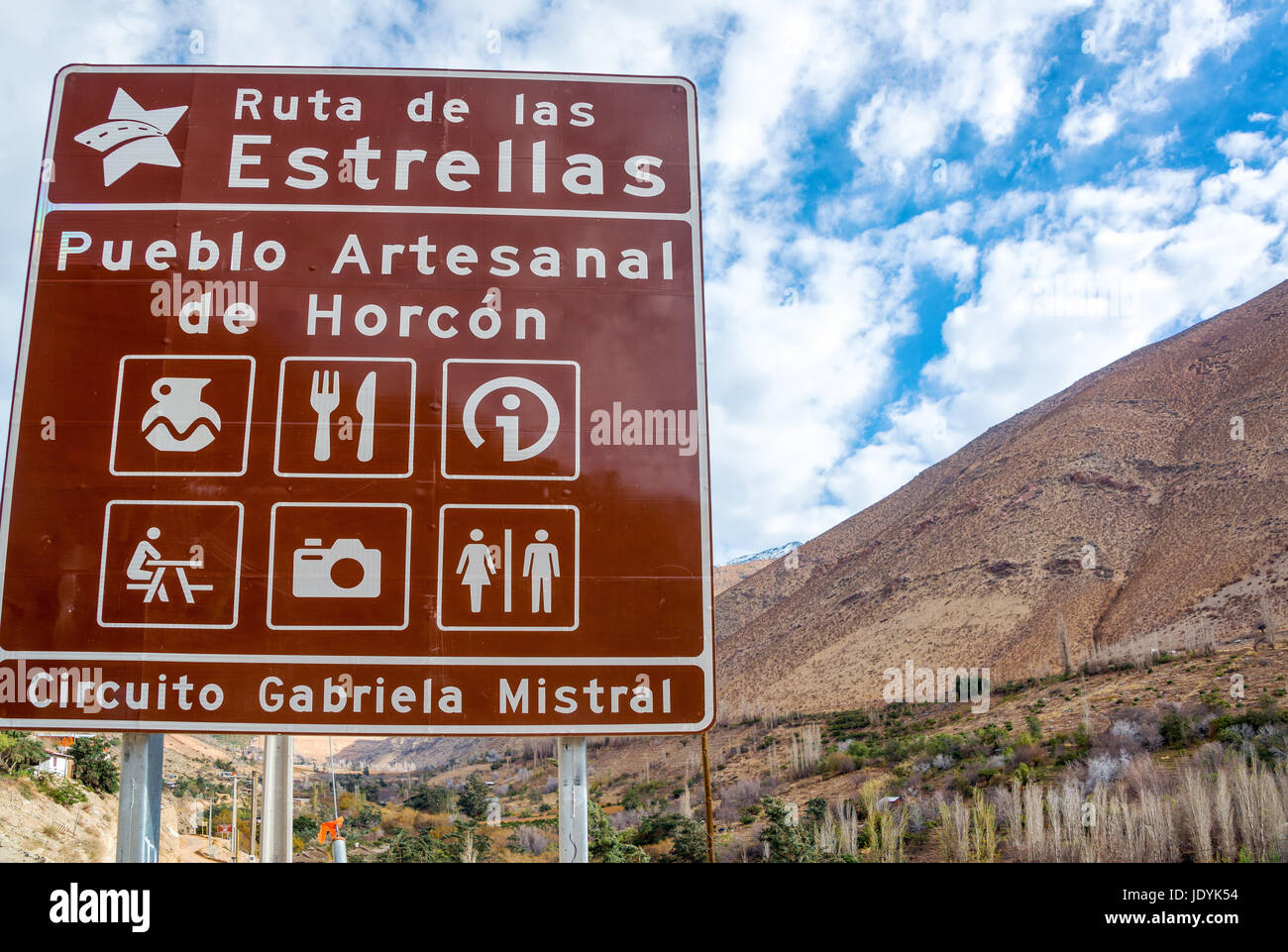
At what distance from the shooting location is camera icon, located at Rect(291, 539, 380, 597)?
3887 mm

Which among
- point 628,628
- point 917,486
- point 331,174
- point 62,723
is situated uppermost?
point 917,486

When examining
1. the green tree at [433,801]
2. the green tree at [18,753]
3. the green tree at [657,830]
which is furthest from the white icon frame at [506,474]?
the green tree at [433,801]

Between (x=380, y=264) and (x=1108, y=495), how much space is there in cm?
5241

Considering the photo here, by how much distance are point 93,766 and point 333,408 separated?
31.5 metres

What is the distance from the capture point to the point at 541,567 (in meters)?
3.91

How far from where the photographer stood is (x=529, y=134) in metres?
4.41

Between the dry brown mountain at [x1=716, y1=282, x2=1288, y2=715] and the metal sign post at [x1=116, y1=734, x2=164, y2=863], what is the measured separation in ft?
123

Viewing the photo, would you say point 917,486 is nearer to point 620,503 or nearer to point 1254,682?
point 1254,682

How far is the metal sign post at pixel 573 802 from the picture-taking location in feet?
11.9

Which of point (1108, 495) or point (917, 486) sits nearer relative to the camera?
point (1108, 495)

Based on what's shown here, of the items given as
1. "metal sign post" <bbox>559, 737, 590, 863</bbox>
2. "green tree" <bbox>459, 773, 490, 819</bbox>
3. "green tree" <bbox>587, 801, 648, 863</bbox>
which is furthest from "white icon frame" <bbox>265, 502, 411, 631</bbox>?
"green tree" <bbox>459, 773, 490, 819</bbox>

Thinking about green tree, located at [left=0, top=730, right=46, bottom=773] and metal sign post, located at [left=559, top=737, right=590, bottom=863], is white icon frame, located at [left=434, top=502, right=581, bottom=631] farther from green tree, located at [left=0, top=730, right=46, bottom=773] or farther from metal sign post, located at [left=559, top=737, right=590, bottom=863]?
green tree, located at [left=0, top=730, right=46, bottom=773]

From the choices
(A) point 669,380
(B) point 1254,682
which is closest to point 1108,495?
(B) point 1254,682

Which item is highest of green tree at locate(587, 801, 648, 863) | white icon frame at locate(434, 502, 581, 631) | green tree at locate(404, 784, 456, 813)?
white icon frame at locate(434, 502, 581, 631)
